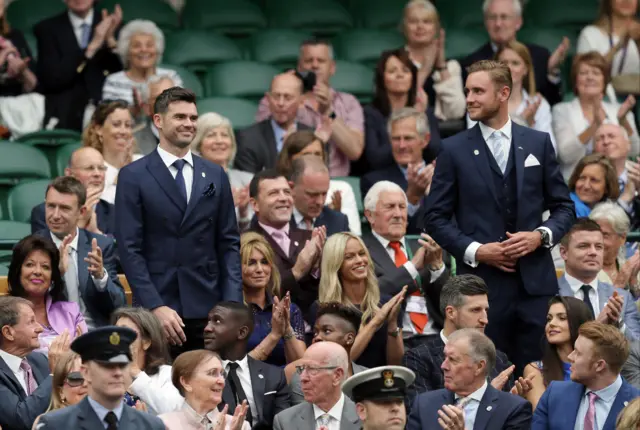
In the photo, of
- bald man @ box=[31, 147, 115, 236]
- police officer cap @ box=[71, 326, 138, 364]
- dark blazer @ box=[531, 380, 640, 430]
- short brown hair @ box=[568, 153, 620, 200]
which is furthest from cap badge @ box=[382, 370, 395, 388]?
short brown hair @ box=[568, 153, 620, 200]

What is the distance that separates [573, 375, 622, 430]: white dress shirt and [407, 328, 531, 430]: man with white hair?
25 cm

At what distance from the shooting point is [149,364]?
341 inches

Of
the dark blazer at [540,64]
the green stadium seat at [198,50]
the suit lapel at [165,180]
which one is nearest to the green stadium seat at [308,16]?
the green stadium seat at [198,50]

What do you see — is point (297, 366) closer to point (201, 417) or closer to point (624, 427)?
point (201, 417)

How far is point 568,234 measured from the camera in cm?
994

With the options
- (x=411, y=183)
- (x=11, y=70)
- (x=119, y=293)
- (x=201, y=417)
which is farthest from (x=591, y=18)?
Answer: (x=201, y=417)

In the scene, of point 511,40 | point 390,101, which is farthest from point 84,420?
point 511,40

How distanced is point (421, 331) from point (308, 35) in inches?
163

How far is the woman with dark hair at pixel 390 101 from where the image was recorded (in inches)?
456

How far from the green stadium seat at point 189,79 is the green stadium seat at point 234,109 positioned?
23 centimetres

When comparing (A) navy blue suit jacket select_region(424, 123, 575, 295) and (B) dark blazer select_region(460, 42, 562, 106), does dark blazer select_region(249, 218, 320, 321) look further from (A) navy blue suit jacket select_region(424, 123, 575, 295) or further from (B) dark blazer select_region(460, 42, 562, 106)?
(B) dark blazer select_region(460, 42, 562, 106)

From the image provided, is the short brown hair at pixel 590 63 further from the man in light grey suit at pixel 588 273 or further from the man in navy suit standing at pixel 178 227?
the man in navy suit standing at pixel 178 227

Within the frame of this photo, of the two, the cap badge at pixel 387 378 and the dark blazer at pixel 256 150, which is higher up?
the dark blazer at pixel 256 150

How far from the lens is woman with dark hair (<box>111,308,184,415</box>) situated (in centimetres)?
840
